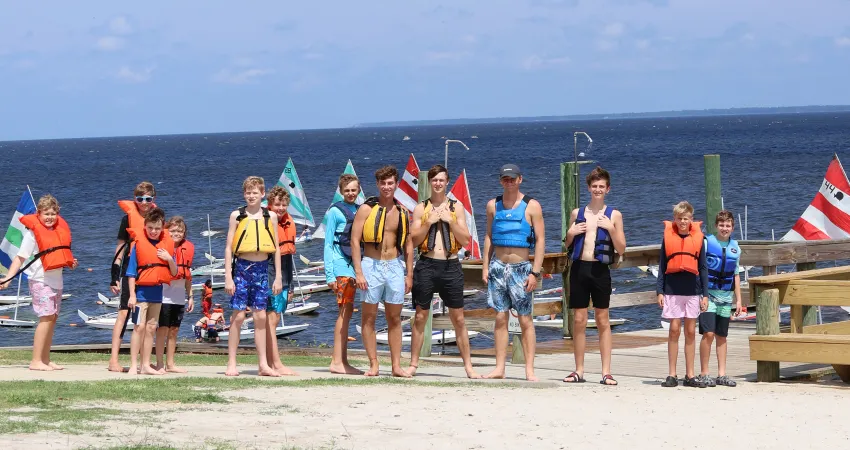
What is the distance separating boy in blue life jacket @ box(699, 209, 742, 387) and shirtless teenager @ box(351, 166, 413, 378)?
2566 millimetres

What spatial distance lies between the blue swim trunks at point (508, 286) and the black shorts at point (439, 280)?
27 centimetres

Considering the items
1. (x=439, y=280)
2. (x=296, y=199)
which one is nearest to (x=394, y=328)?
(x=439, y=280)

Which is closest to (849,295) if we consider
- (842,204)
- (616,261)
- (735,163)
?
(616,261)

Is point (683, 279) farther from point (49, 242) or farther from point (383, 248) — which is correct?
point (49, 242)

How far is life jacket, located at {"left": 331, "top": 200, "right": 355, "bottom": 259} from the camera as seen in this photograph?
33.7 ft

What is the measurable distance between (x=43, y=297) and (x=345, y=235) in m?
2.68

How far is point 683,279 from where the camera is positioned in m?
9.95

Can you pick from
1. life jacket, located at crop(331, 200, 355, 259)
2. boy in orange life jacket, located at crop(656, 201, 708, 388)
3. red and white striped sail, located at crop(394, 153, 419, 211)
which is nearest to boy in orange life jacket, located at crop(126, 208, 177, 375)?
life jacket, located at crop(331, 200, 355, 259)

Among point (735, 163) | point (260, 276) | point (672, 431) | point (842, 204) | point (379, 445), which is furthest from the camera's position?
point (735, 163)

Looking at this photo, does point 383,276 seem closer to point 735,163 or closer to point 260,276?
point 260,276

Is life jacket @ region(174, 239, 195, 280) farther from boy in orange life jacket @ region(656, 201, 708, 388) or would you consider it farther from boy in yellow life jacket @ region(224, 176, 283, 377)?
boy in orange life jacket @ region(656, 201, 708, 388)

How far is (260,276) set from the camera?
9.91 meters

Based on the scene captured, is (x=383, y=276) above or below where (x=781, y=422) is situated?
above

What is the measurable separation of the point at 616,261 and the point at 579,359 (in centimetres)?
93
